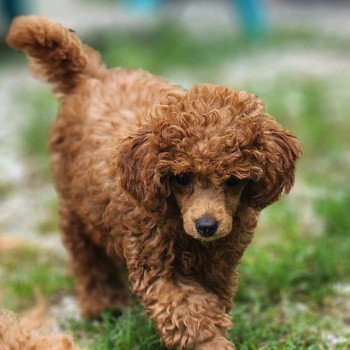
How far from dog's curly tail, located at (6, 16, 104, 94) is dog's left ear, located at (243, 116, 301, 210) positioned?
5.36 feet

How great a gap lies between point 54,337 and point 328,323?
1788 mm

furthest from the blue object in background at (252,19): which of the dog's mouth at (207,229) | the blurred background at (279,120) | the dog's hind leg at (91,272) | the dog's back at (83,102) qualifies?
the dog's mouth at (207,229)

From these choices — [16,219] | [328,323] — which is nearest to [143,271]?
[328,323]

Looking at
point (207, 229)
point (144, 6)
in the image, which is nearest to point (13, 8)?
point (144, 6)

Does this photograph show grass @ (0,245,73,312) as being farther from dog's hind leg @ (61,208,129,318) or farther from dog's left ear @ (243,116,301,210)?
dog's left ear @ (243,116,301,210)

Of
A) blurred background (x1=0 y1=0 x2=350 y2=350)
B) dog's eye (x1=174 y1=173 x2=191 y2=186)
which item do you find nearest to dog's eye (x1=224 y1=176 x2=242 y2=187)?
dog's eye (x1=174 y1=173 x2=191 y2=186)

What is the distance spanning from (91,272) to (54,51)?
1421 mm

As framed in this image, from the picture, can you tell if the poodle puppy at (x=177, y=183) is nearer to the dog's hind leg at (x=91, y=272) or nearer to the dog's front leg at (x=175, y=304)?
the dog's front leg at (x=175, y=304)

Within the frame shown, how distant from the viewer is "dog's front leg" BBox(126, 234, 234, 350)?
4.05m

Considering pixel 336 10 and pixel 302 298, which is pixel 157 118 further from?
pixel 336 10

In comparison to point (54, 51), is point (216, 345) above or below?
below

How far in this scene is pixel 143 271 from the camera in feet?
14.1

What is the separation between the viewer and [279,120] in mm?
9000

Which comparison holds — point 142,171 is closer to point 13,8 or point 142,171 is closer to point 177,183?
point 177,183
